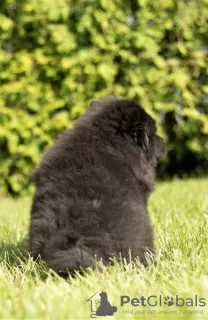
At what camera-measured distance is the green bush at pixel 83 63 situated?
7418mm

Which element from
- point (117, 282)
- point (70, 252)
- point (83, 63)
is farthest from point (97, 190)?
point (83, 63)

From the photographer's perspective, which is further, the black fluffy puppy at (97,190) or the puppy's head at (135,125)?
the puppy's head at (135,125)

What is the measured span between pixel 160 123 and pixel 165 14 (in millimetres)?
1616


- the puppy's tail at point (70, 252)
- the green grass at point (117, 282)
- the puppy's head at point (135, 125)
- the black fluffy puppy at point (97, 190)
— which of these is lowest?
the green grass at point (117, 282)

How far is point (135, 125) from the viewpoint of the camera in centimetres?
328

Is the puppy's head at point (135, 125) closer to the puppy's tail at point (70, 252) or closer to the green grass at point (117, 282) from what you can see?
the green grass at point (117, 282)

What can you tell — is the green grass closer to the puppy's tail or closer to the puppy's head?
the puppy's tail

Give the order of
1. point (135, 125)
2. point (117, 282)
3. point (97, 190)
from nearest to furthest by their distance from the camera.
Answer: point (117, 282), point (97, 190), point (135, 125)

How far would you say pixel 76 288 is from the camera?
2.65m

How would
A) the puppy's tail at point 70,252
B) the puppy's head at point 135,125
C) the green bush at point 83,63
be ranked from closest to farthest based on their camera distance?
the puppy's tail at point 70,252 → the puppy's head at point 135,125 → the green bush at point 83,63

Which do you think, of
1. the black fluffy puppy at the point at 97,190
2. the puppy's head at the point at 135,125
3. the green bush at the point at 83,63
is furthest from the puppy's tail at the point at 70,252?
the green bush at the point at 83,63

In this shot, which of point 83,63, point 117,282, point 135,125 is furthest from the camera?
point 83,63

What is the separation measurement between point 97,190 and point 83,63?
4.83 meters

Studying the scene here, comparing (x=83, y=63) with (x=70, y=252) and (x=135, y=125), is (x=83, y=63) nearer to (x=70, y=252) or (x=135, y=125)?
(x=135, y=125)
